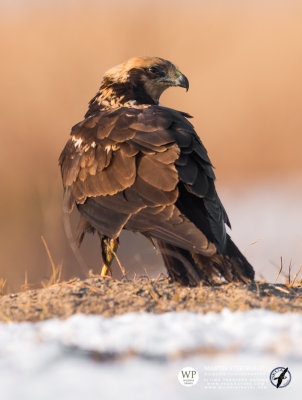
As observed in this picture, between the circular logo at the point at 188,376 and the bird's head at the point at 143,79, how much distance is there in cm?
369

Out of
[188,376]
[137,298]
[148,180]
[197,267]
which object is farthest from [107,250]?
[188,376]

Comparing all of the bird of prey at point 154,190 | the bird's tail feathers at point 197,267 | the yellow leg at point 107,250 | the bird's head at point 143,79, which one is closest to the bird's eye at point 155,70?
the bird's head at point 143,79

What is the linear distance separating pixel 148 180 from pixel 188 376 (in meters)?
1.89

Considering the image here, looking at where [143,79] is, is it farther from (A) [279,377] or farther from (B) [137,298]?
(A) [279,377]

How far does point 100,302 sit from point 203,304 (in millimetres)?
625

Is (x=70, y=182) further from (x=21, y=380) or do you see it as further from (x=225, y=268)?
(x=21, y=380)

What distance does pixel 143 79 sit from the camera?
6547 mm

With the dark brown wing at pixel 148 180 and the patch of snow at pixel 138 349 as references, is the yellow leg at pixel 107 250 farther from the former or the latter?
the patch of snow at pixel 138 349

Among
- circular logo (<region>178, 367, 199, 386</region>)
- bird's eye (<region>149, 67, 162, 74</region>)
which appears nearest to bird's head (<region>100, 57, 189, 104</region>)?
bird's eye (<region>149, 67, 162, 74</region>)

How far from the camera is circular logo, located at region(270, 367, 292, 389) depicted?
3.22m

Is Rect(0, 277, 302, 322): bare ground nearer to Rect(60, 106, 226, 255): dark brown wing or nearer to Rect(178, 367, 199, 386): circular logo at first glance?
Rect(60, 106, 226, 255): dark brown wing

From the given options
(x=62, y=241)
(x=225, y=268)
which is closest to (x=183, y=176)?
(x=225, y=268)

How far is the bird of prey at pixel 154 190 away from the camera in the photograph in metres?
4.64

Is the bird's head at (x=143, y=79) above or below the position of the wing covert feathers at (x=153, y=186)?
above
